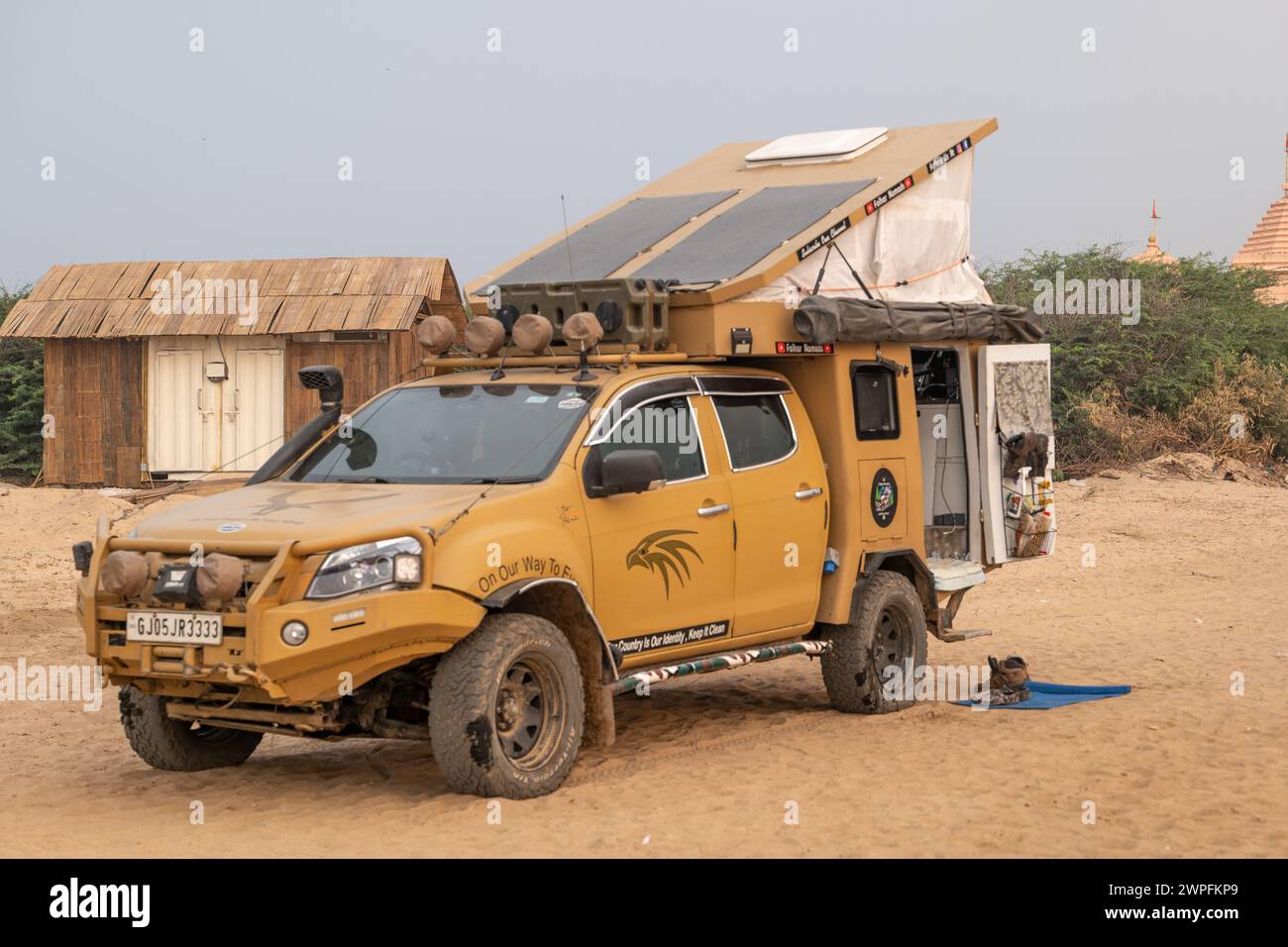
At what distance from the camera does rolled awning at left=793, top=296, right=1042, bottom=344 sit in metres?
9.26

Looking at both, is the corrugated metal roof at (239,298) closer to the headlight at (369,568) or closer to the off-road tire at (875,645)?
the off-road tire at (875,645)

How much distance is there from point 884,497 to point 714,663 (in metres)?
2.03

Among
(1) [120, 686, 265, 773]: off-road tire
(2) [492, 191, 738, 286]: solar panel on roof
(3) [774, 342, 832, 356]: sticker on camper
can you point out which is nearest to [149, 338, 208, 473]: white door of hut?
(2) [492, 191, 738, 286]: solar panel on roof

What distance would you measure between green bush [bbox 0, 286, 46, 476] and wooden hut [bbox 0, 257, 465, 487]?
1.98 metres

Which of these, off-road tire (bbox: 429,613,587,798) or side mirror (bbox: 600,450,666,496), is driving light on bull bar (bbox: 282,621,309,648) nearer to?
off-road tire (bbox: 429,613,587,798)

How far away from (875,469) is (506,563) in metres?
3.36

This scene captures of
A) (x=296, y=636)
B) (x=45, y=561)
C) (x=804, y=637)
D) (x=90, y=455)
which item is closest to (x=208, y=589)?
(x=296, y=636)

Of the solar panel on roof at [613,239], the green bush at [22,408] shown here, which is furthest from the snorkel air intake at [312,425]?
the green bush at [22,408]

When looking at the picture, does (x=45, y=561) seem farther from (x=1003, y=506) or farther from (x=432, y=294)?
(x=1003, y=506)

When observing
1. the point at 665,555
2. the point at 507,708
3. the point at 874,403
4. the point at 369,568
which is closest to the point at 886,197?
the point at 874,403

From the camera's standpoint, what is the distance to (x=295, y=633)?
649 centimetres

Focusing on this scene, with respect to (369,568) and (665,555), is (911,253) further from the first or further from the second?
(369,568)

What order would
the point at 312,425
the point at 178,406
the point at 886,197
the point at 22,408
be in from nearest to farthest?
1. the point at 312,425
2. the point at 886,197
3. the point at 178,406
4. the point at 22,408

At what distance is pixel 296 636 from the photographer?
6492 mm
